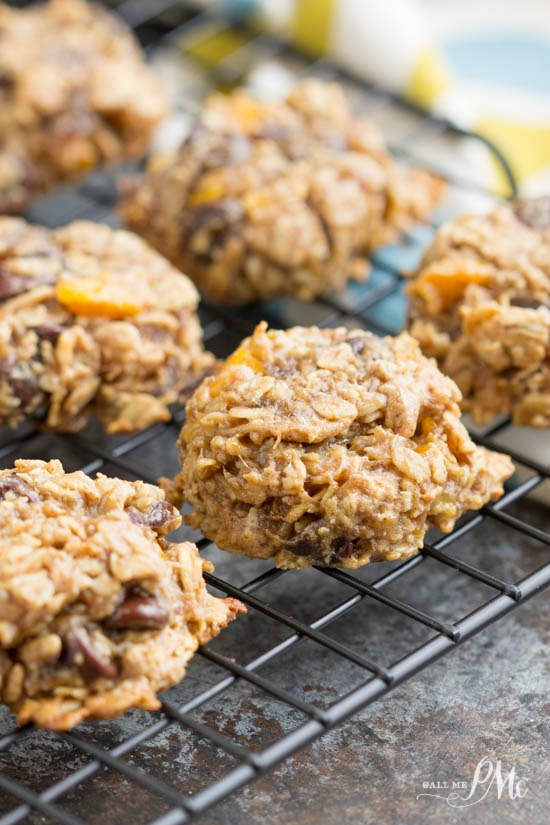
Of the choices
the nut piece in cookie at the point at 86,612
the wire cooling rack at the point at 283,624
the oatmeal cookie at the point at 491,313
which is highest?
the oatmeal cookie at the point at 491,313

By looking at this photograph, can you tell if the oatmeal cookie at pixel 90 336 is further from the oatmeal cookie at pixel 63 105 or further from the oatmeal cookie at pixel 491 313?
the oatmeal cookie at pixel 63 105

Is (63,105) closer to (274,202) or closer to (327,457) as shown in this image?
(274,202)

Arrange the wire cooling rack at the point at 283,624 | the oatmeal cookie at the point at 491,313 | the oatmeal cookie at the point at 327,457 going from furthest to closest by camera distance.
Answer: the oatmeal cookie at the point at 491,313 < the oatmeal cookie at the point at 327,457 < the wire cooling rack at the point at 283,624

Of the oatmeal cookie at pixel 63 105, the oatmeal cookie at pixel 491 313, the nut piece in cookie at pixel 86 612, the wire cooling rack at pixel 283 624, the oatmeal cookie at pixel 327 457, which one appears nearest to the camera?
the nut piece in cookie at pixel 86 612

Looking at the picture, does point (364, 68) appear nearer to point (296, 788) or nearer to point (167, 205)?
point (167, 205)

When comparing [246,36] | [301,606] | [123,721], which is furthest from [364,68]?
[123,721]

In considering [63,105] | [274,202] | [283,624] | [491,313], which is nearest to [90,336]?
[274,202]

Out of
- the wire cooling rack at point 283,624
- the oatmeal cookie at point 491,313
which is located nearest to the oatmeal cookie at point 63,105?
the wire cooling rack at point 283,624
